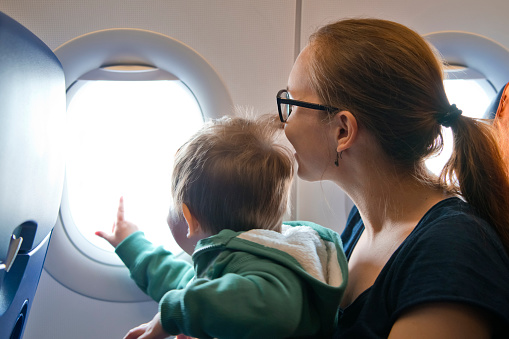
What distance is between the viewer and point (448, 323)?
2.51ft

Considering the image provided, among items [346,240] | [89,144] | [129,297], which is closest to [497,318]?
[346,240]

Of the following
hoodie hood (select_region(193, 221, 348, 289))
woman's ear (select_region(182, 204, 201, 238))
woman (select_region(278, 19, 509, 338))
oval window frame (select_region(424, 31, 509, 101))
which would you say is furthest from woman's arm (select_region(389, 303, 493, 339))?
oval window frame (select_region(424, 31, 509, 101))

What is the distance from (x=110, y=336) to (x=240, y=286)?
794 millimetres

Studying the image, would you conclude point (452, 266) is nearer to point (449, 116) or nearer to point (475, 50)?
point (449, 116)

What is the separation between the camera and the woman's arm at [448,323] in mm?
764

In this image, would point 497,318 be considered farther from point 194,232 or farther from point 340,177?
point 194,232

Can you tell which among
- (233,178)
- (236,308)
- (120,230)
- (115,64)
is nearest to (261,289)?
(236,308)

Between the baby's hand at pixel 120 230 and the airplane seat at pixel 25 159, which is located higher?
the airplane seat at pixel 25 159

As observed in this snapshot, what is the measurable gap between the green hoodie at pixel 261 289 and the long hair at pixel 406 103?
0.95 ft

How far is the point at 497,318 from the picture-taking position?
2.53ft

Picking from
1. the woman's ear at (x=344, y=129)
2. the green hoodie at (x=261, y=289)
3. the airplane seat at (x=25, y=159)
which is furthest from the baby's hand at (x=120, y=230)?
the woman's ear at (x=344, y=129)

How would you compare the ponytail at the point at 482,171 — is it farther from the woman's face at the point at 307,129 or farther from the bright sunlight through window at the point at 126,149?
the bright sunlight through window at the point at 126,149

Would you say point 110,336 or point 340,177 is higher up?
point 340,177

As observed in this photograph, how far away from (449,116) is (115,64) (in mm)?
957
